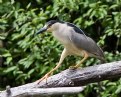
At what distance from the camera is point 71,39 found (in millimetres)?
2826

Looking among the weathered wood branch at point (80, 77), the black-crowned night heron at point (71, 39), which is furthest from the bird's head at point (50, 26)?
the weathered wood branch at point (80, 77)

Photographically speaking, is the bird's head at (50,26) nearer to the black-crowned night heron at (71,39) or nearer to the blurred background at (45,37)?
the black-crowned night heron at (71,39)

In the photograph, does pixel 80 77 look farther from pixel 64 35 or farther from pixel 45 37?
pixel 45 37

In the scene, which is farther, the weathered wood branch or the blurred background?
the blurred background

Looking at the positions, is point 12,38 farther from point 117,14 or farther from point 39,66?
point 117,14

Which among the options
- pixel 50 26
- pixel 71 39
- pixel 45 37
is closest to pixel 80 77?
pixel 71 39

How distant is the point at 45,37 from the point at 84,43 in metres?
1.01

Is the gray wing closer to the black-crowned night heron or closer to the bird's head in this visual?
the black-crowned night heron

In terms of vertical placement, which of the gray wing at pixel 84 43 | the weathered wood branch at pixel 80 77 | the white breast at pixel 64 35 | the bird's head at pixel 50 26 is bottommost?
the weathered wood branch at pixel 80 77

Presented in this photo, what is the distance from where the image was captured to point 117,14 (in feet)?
12.9

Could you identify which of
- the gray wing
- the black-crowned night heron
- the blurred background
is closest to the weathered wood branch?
the black-crowned night heron

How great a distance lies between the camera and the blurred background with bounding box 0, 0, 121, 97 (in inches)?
152

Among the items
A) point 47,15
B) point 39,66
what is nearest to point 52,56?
point 39,66

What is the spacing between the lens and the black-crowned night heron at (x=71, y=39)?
110 inches
